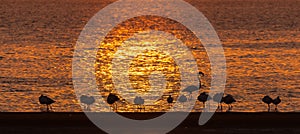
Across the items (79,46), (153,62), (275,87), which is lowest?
(275,87)

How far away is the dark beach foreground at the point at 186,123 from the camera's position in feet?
73.5

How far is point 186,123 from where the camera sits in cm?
2333

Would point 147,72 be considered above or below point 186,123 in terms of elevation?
above

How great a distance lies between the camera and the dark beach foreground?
2241cm

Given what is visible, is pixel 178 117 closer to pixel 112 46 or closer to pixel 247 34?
pixel 112 46

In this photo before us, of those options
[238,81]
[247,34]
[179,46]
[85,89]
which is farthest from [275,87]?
[247,34]

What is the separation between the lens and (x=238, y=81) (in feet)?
A: 168

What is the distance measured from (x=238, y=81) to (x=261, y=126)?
92.6 feet

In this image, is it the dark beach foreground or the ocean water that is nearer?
the dark beach foreground

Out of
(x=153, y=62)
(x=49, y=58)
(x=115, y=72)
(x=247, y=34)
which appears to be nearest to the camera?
(x=115, y=72)

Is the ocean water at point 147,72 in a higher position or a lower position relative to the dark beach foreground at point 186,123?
higher

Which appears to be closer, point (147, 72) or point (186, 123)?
point (186, 123)

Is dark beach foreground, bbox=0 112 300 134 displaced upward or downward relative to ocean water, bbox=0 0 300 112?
downward

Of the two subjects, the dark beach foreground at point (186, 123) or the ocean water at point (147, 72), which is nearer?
the dark beach foreground at point (186, 123)
